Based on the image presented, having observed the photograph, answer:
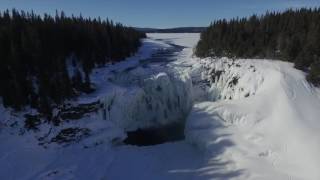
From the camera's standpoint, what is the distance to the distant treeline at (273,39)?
39541 mm

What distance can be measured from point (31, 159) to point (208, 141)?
45.1ft

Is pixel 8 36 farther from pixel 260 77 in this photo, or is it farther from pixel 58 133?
pixel 260 77

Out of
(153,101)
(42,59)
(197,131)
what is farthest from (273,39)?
(42,59)

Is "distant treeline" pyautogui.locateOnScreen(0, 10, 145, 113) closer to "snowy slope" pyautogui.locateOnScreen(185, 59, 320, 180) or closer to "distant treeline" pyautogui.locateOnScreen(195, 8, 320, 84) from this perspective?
"snowy slope" pyautogui.locateOnScreen(185, 59, 320, 180)

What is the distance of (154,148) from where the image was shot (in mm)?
34094

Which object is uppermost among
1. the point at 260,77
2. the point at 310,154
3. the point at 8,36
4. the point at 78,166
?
the point at 8,36

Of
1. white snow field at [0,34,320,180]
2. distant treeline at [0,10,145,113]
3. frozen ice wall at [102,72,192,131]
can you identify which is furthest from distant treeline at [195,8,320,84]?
distant treeline at [0,10,145,113]

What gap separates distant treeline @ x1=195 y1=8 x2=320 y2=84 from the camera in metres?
39.5

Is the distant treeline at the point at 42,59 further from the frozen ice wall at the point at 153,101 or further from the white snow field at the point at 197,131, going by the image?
the frozen ice wall at the point at 153,101

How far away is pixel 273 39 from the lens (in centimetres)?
5022

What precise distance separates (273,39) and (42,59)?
28.0 metres

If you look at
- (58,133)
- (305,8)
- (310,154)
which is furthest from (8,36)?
(305,8)

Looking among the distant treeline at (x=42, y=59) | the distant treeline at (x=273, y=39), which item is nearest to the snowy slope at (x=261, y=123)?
the distant treeline at (x=273, y=39)

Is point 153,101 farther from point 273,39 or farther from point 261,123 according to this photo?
point 273,39
